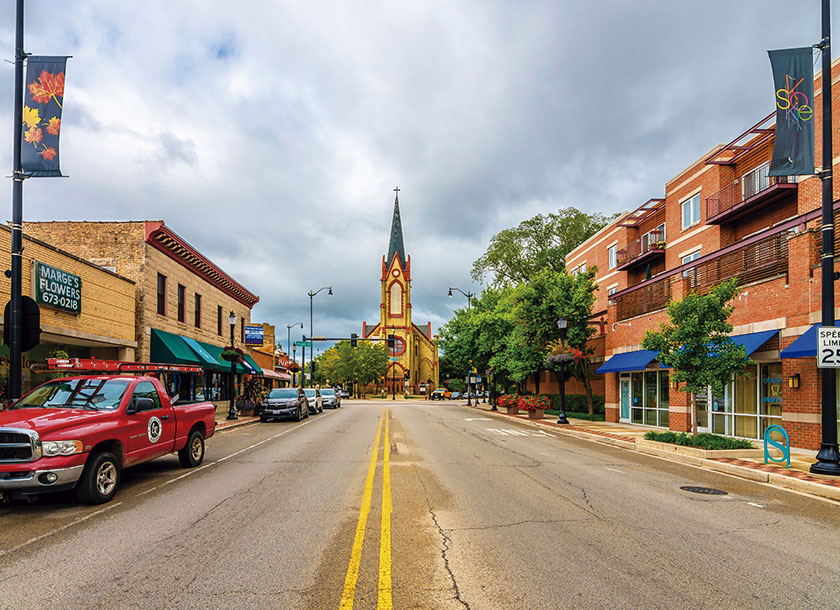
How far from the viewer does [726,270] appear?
2002 centimetres

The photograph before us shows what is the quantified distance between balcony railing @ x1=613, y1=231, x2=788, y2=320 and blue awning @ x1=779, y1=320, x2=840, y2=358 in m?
2.61

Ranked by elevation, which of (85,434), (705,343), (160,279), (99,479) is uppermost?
(160,279)

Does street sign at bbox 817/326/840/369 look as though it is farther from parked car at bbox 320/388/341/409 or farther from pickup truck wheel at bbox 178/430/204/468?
parked car at bbox 320/388/341/409

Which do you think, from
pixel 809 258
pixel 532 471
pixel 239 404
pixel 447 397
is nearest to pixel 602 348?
pixel 809 258

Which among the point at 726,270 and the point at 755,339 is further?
the point at 726,270

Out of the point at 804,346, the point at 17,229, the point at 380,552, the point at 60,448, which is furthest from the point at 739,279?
the point at 17,229

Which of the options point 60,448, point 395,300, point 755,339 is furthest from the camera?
point 395,300

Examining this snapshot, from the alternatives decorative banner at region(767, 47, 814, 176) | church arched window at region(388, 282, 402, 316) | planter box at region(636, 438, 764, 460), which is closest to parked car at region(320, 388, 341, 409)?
planter box at region(636, 438, 764, 460)

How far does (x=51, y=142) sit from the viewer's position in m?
12.2

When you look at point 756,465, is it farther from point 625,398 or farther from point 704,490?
point 625,398

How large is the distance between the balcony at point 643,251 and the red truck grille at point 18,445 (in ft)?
89.5

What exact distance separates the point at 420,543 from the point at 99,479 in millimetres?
5046

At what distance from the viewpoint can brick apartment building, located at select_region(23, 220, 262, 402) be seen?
942 inches

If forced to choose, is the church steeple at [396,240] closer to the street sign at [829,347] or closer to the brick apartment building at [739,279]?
the brick apartment building at [739,279]
